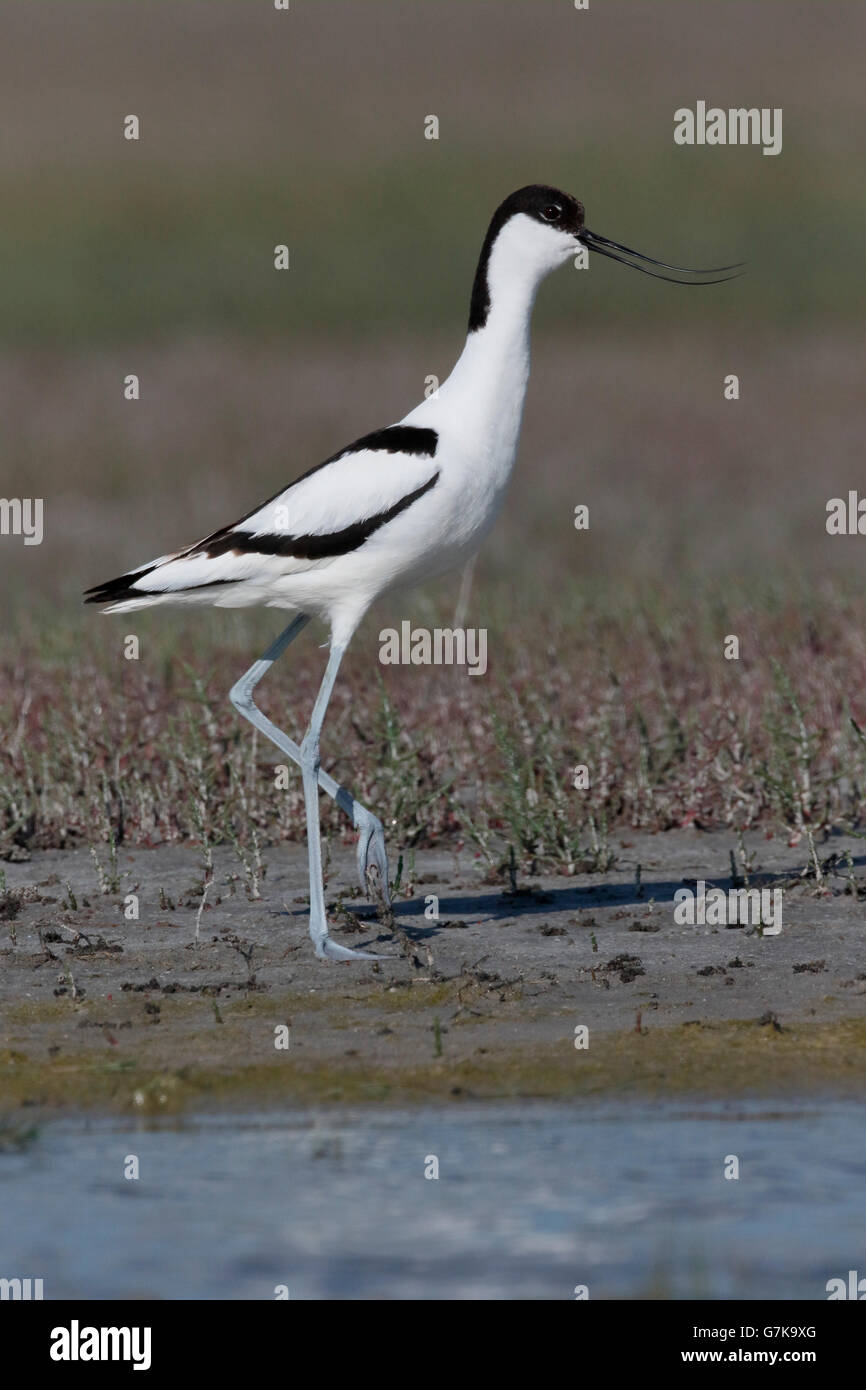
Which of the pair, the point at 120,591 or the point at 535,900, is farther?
the point at 535,900

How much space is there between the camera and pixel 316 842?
25.2 ft

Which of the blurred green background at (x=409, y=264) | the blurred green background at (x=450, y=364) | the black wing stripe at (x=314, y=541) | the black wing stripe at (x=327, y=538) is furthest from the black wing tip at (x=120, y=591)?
the blurred green background at (x=409, y=264)

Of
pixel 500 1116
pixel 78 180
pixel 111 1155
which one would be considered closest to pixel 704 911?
pixel 500 1116

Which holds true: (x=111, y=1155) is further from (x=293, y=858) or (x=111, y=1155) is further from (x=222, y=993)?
(x=293, y=858)

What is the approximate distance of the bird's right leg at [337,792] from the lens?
789 cm

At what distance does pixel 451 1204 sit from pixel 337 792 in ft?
9.55

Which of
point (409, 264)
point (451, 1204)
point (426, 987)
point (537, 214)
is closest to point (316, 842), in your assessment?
point (426, 987)

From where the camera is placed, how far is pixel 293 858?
9117mm

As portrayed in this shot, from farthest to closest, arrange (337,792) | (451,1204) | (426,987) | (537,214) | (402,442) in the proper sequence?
(337,792) → (537,214) → (402,442) → (426,987) → (451,1204)

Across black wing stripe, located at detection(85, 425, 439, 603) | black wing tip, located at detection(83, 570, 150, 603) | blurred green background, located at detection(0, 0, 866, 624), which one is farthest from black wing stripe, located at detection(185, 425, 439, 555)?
blurred green background, located at detection(0, 0, 866, 624)

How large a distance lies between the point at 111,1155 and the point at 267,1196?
0.53 metres

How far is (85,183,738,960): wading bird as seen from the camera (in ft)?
25.2

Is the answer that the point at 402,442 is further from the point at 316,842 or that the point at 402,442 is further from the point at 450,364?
the point at 450,364

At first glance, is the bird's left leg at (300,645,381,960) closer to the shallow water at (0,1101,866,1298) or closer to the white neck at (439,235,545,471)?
the white neck at (439,235,545,471)
